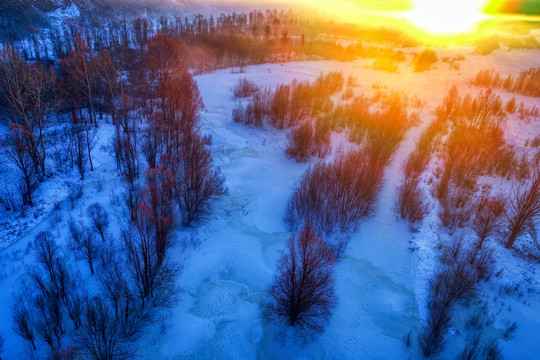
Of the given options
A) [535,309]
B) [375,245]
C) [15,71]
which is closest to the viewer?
[535,309]

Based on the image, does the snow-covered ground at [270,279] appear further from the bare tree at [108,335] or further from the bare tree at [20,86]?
the bare tree at [20,86]

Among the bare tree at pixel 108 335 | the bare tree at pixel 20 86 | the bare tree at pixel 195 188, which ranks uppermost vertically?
the bare tree at pixel 20 86

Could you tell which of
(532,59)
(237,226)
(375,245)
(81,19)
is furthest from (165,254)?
(81,19)

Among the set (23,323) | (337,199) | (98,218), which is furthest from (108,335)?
(337,199)

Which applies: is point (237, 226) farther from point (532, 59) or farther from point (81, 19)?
point (81, 19)

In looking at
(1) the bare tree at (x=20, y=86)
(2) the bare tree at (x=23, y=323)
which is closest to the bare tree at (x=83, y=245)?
(2) the bare tree at (x=23, y=323)

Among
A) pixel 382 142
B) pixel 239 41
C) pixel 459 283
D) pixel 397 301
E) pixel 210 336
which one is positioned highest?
pixel 239 41
